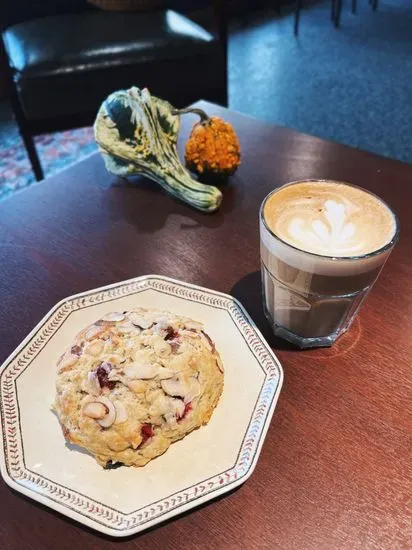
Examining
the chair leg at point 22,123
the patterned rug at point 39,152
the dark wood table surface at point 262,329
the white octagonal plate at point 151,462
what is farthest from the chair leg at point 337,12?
the white octagonal plate at point 151,462

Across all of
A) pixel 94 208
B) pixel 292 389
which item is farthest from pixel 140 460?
pixel 94 208

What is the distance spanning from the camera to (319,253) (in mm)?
566

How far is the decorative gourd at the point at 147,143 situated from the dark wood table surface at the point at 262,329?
0.04 meters

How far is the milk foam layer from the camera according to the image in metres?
0.58

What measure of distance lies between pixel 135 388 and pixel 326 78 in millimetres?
2603

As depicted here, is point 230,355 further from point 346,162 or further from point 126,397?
point 346,162

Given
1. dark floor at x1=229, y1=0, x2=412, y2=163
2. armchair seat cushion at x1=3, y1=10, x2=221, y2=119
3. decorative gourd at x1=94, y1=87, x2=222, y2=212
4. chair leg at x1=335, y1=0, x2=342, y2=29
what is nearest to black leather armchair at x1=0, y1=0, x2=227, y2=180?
armchair seat cushion at x1=3, y1=10, x2=221, y2=119

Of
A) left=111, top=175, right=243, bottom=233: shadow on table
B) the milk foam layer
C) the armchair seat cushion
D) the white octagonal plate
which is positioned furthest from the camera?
the armchair seat cushion

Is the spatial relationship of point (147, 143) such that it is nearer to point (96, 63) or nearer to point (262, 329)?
point (262, 329)

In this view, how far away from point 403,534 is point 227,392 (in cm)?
21

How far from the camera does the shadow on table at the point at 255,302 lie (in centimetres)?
64

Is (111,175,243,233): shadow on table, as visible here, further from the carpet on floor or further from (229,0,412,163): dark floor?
(229,0,412,163): dark floor

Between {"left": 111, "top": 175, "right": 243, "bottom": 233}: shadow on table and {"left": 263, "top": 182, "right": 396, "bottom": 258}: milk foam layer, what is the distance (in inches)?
8.7

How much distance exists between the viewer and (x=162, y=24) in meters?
1.59
